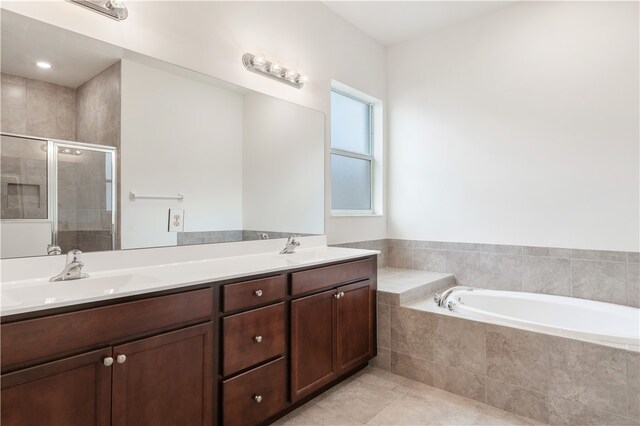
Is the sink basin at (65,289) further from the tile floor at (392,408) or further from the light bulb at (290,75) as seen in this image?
the light bulb at (290,75)

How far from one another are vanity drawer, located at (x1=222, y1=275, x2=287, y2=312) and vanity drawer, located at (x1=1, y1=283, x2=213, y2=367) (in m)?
0.11

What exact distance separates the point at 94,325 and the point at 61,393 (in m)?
0.21

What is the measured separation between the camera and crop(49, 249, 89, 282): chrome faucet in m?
1.43

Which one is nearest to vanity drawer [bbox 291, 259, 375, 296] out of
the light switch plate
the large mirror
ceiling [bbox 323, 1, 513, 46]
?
the large mirror

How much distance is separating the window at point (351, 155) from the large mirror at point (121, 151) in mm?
809

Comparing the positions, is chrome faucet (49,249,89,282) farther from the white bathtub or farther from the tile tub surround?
the white bathtub

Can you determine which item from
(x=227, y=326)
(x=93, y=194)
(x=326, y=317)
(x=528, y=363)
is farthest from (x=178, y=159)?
(x=528, y=363)

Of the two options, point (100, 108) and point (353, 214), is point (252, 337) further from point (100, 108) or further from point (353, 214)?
point (353, 214)

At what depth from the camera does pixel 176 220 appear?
193 centimetres

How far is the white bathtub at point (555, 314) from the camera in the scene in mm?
1955

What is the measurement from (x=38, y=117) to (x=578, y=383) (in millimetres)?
2884

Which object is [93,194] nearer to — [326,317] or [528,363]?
[326,317]

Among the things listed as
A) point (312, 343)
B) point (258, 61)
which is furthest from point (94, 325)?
point (258, 61)

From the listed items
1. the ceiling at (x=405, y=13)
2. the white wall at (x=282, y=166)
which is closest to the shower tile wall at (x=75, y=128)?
the white wall at (x=282, y=166)
